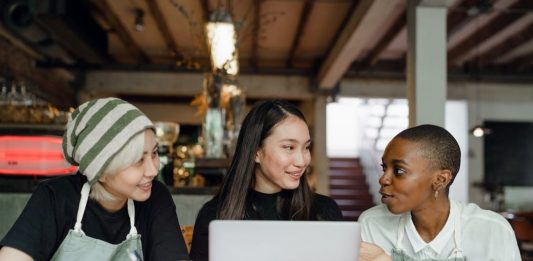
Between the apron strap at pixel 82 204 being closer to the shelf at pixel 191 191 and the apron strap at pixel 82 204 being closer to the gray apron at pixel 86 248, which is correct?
the gray apron at pixel 86 248

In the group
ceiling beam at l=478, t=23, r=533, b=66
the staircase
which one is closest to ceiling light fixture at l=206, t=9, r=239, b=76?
ceiling beam at l=478, t=23, r=533, b=66

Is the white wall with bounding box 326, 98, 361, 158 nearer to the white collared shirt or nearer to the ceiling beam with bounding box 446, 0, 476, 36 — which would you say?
the ceiling beam with bounding box 446, 0, 476, 36

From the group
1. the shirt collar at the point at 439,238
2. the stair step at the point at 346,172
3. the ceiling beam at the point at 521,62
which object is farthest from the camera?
the stair step at the point at 346,172

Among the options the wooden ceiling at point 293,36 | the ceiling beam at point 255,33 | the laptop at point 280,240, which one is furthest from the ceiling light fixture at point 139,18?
the laptop at point 280,240

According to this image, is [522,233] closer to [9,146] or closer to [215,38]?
[215,38]

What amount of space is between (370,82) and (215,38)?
21.9 feet

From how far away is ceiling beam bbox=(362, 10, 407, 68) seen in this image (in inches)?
283

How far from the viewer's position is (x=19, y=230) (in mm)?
1526

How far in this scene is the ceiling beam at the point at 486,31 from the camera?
21.7 ft

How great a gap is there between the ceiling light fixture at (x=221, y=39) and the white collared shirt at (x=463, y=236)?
243cm

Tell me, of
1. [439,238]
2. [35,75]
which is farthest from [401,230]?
[35,75]

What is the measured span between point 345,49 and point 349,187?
5334 millimetres

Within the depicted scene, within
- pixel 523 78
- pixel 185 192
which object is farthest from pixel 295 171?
pixel 523 78

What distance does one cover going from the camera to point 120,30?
763 cm
